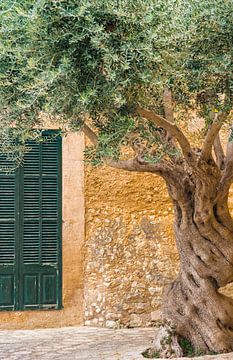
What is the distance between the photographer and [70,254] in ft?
34.9

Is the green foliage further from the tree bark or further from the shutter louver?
the shutter louver

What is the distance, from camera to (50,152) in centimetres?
1073

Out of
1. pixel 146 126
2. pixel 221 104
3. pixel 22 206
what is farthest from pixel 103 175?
pixel 221 104

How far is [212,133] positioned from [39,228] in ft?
14.2

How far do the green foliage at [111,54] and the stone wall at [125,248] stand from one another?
4072 mm

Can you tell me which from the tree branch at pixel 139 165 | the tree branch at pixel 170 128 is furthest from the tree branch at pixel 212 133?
the tree branch at pixel 139 165

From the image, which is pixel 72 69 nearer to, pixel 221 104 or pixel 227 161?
pixel 221 104

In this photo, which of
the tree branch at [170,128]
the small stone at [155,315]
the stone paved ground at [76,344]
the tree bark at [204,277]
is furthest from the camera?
the small stone at [155,315]

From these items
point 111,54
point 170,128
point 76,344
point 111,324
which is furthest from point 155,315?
point 111,54

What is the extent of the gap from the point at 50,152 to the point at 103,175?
101cm

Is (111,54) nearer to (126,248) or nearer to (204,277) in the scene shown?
(204,277)

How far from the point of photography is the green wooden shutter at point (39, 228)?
34.3 feet

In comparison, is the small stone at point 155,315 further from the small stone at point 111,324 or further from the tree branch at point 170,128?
the tree branch at point 170,128

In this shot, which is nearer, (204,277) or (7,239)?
(204,277)
